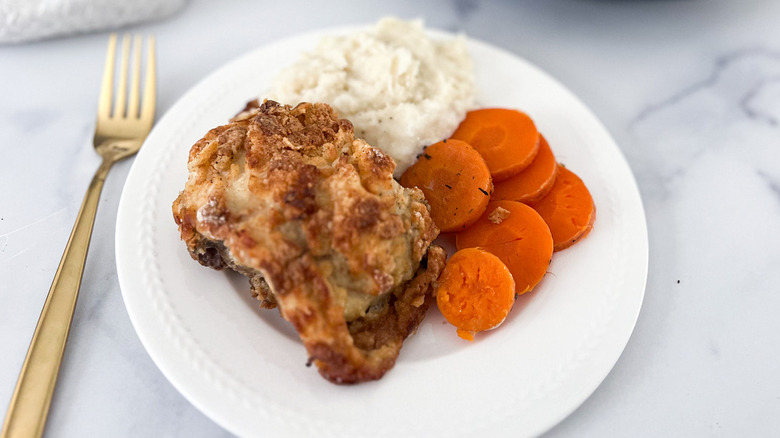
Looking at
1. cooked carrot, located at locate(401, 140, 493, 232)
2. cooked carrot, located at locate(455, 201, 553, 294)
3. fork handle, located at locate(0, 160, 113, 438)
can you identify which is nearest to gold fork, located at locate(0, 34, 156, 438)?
fork handle, located at locate(0, 160, 113, 438)

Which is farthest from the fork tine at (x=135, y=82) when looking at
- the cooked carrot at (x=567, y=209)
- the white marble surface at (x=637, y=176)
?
the cooked carrot at (x=567, y=209)

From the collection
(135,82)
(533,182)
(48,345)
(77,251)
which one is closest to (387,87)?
(533,182)

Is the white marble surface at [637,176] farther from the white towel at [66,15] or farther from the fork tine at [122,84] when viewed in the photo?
the fork tine at [122,84]

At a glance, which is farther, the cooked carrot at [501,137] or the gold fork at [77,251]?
the cooked carrot at [501,137]

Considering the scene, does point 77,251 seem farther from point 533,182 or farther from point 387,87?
point 533,182

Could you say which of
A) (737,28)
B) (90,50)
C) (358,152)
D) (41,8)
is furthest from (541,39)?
(41,8)

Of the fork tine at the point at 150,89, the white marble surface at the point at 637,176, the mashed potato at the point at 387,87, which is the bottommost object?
the white marble surface at the point at 637,176
